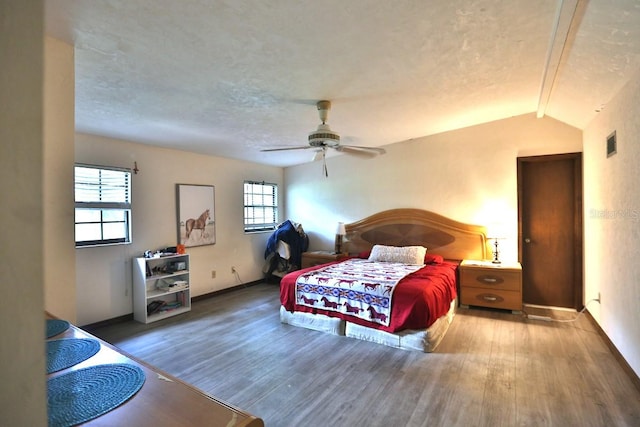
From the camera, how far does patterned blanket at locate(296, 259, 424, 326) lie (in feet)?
10.6

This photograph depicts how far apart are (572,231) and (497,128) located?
5.57 feet

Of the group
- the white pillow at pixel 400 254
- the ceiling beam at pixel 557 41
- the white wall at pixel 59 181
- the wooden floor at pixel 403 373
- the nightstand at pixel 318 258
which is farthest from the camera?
the nightstand at pixel 318 258

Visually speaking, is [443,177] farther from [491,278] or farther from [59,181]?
[59,181]

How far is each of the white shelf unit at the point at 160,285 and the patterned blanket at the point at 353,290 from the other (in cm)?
176

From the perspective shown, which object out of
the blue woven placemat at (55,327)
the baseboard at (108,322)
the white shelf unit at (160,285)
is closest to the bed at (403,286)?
the white shelf unit at (160,285)

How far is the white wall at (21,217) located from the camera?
38 cm

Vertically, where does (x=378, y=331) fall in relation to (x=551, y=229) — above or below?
below

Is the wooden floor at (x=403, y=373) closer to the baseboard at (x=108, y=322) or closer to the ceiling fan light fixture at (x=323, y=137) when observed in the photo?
the baseboard at (x=108, y=322)

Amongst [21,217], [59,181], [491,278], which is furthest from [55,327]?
[491,278]

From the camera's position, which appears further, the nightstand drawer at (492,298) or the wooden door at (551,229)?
the wooden door at (551,229)

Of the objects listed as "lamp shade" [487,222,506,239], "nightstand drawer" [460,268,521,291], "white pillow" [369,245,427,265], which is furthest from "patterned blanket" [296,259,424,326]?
"lamp shade" [487,222,506,239]

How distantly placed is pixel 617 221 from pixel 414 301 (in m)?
1.90

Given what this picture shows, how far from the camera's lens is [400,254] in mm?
4703

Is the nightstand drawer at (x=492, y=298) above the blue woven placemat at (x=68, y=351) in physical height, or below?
below
